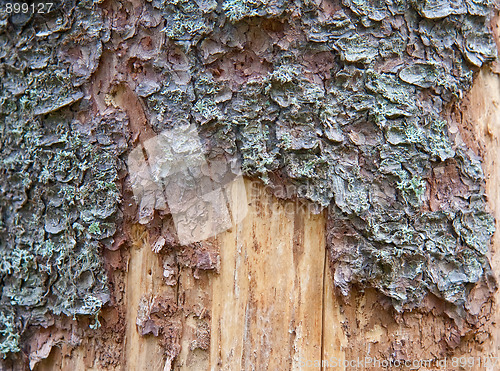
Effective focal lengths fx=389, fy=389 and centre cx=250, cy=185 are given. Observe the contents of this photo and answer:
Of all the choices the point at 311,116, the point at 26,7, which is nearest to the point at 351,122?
the point at 311,116

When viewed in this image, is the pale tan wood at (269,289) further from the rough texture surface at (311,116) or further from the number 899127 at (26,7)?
the number 899127 at (26,7)

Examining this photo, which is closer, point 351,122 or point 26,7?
point 351,122

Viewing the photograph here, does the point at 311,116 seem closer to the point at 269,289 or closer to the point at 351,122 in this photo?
the point at 351,122

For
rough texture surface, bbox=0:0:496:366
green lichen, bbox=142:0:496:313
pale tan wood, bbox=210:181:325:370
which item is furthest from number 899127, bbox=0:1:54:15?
pale tan wood, bbox=210:181:325:370

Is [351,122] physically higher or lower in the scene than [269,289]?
higher

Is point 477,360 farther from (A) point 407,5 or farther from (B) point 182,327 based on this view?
(A) point 407,5

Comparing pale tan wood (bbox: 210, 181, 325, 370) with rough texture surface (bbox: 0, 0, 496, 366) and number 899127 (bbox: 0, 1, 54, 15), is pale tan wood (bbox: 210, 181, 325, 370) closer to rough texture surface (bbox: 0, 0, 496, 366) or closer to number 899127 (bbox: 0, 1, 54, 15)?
rough texture surface (bbox: 0, 0, 496, 366)

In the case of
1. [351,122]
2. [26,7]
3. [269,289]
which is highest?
[26,7]

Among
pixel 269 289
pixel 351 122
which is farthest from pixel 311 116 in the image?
pixel 269 289
